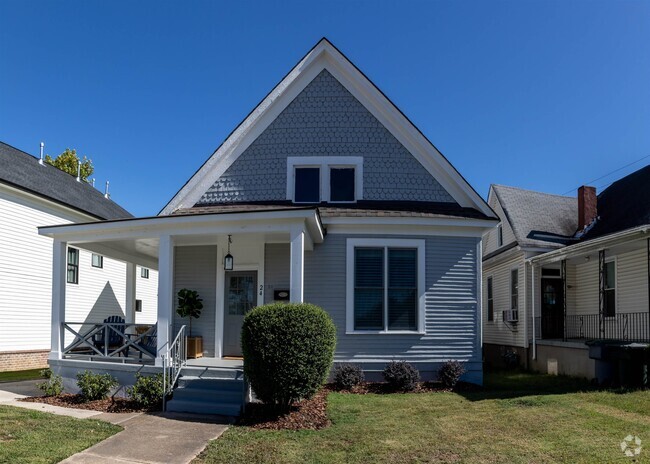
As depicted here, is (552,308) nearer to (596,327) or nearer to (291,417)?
(596,327)

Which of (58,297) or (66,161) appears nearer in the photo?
(58,297)

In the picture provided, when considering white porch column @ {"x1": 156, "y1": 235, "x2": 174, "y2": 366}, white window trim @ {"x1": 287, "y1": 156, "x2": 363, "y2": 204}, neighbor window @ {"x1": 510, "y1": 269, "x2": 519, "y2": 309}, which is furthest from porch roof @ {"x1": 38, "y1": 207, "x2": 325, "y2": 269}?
neighbor window @ {"x1": 510, "y1": 269, "x2": 519, "y2": 309}

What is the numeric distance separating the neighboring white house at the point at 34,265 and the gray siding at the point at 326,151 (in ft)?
Result: 17.4

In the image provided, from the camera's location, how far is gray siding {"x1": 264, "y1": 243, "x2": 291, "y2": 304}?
1216 centimetres

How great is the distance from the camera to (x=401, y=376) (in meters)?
11.0

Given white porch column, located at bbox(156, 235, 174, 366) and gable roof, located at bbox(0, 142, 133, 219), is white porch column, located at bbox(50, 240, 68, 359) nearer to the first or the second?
white porch column, located at bbox(156, 235, 174, 366)

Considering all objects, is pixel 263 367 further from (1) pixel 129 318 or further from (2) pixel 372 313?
(1) pixel 129 318

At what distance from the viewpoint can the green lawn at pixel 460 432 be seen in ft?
21.1

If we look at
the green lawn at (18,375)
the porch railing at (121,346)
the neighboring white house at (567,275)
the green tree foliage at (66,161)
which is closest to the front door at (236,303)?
the porch railing at (121,346)

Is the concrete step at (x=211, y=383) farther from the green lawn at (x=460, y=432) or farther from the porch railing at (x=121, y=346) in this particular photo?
the green lawn at (x=460, y=432)

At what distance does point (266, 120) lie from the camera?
13.0 metres

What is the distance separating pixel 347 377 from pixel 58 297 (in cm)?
627

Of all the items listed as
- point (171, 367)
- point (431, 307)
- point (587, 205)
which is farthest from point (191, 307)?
point (587, 205)

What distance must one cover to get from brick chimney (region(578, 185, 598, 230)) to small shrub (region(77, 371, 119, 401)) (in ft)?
50.1
